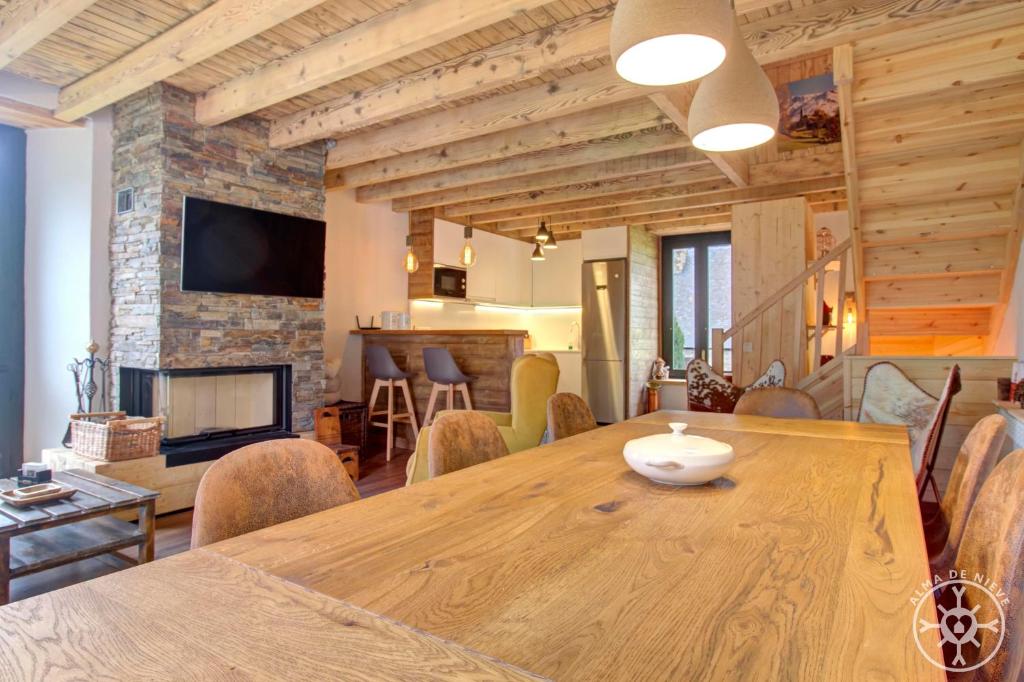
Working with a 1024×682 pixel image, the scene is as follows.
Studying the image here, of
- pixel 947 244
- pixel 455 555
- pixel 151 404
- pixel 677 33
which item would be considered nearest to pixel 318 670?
pixel 455 555

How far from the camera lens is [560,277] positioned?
8445mm

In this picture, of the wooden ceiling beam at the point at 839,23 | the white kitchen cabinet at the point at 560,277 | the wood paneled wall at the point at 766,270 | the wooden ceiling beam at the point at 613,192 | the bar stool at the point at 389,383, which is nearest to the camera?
the wooden ceiling beam at the point at 839,23

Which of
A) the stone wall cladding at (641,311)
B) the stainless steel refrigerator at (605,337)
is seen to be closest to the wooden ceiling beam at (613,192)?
the stainless steel refrigerator at (605,337)

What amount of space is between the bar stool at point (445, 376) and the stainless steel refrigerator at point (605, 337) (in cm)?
289

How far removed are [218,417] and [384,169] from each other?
2612mm

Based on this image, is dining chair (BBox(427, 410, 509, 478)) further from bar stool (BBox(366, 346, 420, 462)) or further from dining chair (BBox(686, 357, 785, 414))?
bar stool (BBox(366, 346, 420, 462))

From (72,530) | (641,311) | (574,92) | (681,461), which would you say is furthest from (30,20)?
(641,311)

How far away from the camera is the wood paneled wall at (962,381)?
3.56 meters

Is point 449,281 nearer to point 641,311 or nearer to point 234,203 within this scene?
point 641,311

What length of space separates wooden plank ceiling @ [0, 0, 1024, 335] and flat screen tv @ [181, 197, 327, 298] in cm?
63

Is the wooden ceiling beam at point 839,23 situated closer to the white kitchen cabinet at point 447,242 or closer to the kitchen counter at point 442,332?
the kitchen counter at point 442,332

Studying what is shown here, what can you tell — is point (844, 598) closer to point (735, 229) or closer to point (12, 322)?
point (12, 322)

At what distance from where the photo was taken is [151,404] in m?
4.02

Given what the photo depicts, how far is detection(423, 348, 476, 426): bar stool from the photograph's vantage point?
16.4ft
